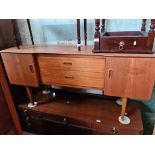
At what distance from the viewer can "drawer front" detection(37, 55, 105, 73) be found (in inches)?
41.8

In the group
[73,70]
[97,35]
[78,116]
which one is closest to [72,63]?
[73,70]

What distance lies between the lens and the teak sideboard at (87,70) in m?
0.98

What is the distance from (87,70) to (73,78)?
143mm

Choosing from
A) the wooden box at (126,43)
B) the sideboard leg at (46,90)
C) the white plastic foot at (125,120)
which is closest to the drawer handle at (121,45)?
the wooden box at (126,43)

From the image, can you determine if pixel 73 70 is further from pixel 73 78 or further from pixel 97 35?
pixel 97 35

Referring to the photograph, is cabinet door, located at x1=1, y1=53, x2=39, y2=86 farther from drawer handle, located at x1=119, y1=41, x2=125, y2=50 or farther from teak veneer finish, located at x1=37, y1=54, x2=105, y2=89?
drawer handle, located at x1=119, y1=41, x2=125, y2=50

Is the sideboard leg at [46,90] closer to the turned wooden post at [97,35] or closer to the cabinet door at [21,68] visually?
the cabinet door at [21,68]

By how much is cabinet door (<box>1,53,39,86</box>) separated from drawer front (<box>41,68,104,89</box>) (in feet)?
0.32

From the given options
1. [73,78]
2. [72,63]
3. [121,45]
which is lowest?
[73,78]

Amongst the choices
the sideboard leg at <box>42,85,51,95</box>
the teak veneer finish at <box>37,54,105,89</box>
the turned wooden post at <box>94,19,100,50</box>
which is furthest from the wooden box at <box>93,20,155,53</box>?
the sideboard leg at <box>42,85,51,95</box>

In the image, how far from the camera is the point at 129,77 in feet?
3.34

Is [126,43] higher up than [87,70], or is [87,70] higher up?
[126,43]
